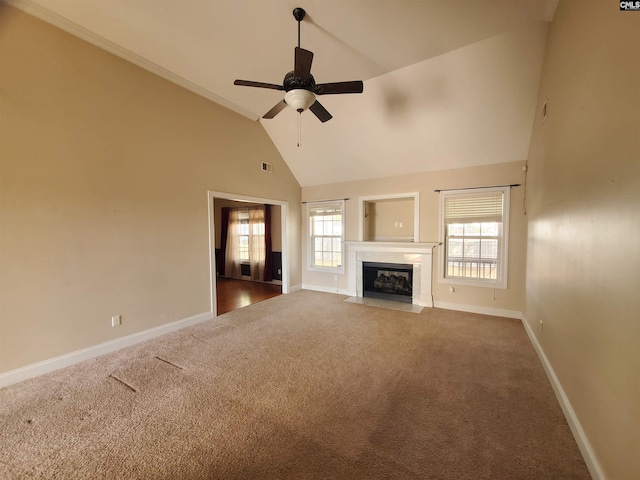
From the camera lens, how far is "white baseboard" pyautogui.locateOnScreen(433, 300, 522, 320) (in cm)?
427

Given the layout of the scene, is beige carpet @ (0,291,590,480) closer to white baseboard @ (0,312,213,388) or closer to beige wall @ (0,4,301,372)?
white baseboard @ (0,312,213,388)

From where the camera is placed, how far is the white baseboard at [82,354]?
8.16ft

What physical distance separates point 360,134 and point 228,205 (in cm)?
484

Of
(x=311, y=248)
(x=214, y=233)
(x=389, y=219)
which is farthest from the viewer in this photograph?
(x=311, y=248)

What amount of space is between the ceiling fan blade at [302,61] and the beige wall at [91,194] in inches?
96.4

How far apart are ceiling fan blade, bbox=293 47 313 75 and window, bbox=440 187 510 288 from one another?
11.6 feet

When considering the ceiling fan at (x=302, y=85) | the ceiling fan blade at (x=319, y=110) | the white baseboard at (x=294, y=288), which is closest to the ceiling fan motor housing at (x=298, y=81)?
the ceiling fan at (x=302, y=85)

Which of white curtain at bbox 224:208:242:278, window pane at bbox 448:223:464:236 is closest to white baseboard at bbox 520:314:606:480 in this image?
window pane at bbox 448:223:464:236

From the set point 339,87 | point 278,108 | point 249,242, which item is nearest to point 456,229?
point 339,87

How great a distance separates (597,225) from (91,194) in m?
4.63

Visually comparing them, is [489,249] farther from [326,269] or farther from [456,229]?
[326,269]

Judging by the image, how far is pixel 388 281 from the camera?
5652mm

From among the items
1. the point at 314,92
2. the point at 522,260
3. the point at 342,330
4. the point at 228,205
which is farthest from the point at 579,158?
the point at 228,205

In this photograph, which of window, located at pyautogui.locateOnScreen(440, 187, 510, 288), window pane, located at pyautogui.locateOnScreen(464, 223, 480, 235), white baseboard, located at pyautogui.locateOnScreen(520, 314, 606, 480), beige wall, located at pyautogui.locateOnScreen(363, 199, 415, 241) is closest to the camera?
white baseboard, located at pyautogui.locateOnScreen(520, 314, 606, 480)
